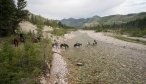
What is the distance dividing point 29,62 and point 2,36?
33.6 metres

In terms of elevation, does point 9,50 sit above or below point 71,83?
above

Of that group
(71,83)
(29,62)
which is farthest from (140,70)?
(29,62)

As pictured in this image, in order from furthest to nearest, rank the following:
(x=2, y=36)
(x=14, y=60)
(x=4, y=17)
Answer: (x=2, y=36), (x=4, y=17), (x=14, y=60)

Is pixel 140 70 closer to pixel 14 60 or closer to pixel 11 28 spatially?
pixel 14 60

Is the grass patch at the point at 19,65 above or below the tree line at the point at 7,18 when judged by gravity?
below

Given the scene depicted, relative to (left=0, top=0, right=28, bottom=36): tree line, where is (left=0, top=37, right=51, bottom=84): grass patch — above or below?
below

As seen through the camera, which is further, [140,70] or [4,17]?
[4,17]

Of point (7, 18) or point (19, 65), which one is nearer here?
point (19, 65)

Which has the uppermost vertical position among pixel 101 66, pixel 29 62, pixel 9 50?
pixel 9 50

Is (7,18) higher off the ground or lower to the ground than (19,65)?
higher

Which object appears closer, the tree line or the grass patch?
the grass patch

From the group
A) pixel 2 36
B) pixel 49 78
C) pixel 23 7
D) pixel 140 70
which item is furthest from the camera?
pixel 23 7

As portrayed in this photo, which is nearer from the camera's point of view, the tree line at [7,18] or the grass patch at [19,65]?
the grass patch at [19,65]

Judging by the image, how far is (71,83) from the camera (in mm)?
23625
